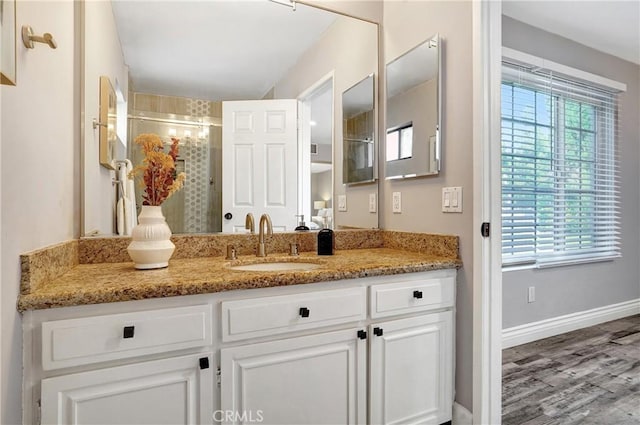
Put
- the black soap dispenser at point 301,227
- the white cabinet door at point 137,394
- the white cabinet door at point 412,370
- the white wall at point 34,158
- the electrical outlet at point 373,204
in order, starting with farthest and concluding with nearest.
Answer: the electrical outlet at point 373,204
the black soap dispenser at point 301,227
the white cabinet door at point 412,370
the white cabinet door at point 137,394
the white wall at point 34,158

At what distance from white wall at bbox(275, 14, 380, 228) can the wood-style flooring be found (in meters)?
1.29

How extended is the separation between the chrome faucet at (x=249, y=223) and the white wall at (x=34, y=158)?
73 centimetres

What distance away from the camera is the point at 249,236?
1.78 meters

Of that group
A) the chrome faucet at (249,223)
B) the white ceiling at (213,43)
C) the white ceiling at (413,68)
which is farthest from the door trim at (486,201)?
the chrome faucet at (249,223)

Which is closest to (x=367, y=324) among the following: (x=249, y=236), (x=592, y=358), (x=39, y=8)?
(x=249, y=236)

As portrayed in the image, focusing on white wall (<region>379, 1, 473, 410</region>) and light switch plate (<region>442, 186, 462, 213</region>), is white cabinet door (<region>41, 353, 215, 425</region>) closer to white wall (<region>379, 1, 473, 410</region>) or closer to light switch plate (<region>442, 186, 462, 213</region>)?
white wall (<region>379, 1, 473, 410</region>)

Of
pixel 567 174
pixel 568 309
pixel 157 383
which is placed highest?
pixel 567 174

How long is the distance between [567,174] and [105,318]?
3.48m

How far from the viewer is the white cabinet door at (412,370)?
1396mm

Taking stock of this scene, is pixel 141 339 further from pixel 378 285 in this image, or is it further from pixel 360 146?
pixel 360 146

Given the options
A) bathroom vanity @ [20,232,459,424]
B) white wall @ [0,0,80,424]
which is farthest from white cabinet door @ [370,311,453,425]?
white wall @ [0,0,80,424]

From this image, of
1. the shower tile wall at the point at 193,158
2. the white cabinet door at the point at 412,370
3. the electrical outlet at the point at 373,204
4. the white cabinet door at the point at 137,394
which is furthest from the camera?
the electrical outlet at the point at 373,204

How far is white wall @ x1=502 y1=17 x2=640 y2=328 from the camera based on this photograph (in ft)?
8.99

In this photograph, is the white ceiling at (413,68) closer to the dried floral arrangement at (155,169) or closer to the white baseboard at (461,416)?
the dried floral arrangement at (155,169)
